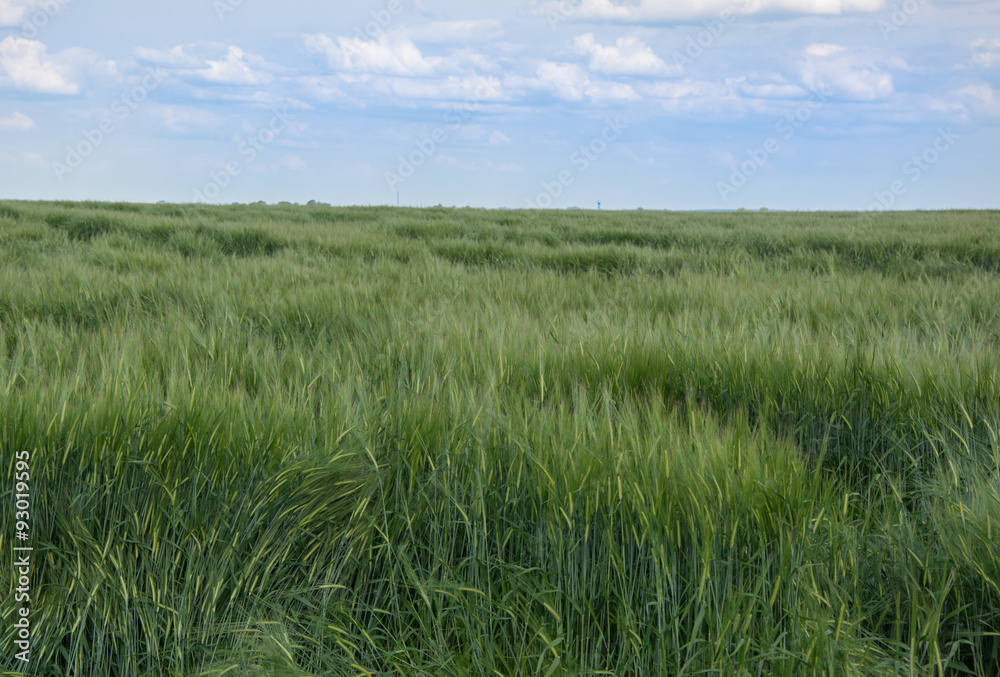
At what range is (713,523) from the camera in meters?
0.91

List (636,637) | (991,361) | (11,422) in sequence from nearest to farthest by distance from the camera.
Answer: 1. (636,637)
2. (11,422)
3. (991,361)

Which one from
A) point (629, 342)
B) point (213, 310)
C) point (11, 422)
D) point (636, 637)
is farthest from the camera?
point (213, 310)

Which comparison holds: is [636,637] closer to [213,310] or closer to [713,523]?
[713,523]

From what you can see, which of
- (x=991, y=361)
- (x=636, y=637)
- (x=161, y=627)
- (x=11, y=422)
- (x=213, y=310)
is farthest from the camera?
(x=213, y=310)

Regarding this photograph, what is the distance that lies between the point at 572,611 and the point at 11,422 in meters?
1.12

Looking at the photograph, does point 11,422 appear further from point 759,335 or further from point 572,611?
point 759,335

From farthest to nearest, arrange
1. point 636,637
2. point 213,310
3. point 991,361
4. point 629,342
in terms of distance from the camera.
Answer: point 213,310 < point 629,342 < point 991,361 < point 636,637

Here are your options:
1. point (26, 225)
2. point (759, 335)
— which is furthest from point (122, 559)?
point (26, 225)

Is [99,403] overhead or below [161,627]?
overhead

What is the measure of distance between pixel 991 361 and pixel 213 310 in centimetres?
285

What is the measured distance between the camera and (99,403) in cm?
115

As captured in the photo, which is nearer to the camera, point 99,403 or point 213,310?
point 99,403

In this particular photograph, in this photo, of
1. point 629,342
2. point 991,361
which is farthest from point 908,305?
point 629,342

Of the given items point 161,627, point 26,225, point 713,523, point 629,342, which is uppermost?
point 26,225
